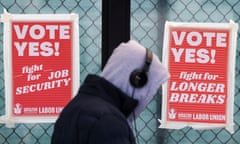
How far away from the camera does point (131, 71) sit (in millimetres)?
1669

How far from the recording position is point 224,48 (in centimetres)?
253

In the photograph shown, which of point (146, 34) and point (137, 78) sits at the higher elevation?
point (146, 34)

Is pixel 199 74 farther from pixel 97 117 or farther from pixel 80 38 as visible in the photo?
pixel 97 117

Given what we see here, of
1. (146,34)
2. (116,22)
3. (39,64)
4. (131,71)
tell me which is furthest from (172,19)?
(131,71)

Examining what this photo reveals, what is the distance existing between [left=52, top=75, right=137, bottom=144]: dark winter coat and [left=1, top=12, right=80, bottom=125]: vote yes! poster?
2.95ft

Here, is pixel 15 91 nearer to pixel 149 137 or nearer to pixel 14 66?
pixel 14 66

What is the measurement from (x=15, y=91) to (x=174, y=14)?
0.76m

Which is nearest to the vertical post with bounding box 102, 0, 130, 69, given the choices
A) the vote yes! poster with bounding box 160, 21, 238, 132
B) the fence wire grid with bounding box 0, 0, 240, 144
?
the fence wire grid with bounding box 0, 0, 240, 144

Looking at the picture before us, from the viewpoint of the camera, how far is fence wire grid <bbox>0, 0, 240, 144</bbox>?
259cm

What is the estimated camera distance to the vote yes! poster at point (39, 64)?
8.33 ft

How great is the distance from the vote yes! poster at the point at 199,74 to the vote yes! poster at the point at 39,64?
1.36 ft

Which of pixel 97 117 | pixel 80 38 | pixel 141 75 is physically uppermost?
pixel 80 38

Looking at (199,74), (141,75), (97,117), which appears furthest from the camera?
(199,74)

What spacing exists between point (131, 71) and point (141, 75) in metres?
0.03
